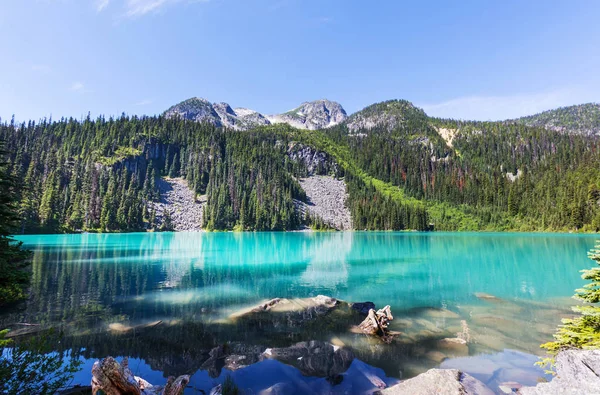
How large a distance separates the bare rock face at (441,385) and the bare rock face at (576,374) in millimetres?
1595

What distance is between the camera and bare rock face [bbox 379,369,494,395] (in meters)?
8.30

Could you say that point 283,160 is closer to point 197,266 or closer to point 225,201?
point 225,201

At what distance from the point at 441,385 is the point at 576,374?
10.2ft

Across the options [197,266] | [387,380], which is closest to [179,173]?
[197,266]

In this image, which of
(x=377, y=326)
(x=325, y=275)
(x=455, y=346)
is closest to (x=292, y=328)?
(x=377, y=326)

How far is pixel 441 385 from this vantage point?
27.9 feet

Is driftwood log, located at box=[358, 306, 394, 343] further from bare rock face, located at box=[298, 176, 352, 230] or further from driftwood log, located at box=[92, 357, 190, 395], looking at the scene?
bare rock face, located at box=[298, 176, 352, 230]

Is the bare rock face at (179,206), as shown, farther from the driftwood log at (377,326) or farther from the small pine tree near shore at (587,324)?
the small pine tree near shore at (587,324)

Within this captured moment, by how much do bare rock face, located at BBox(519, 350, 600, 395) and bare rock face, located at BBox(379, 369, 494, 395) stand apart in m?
1.60

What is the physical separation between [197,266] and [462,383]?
29.9 meters

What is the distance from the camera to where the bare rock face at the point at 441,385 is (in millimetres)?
8297

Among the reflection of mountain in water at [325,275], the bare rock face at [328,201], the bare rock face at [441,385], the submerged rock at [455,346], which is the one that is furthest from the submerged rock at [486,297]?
the bare rock face at [328,201]

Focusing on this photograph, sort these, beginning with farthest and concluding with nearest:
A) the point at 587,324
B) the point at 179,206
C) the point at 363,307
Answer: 1. the point at 179,206
2. the point at 363,307
3. the point at 587,324

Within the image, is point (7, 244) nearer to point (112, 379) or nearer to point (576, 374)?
point (112, 379)
